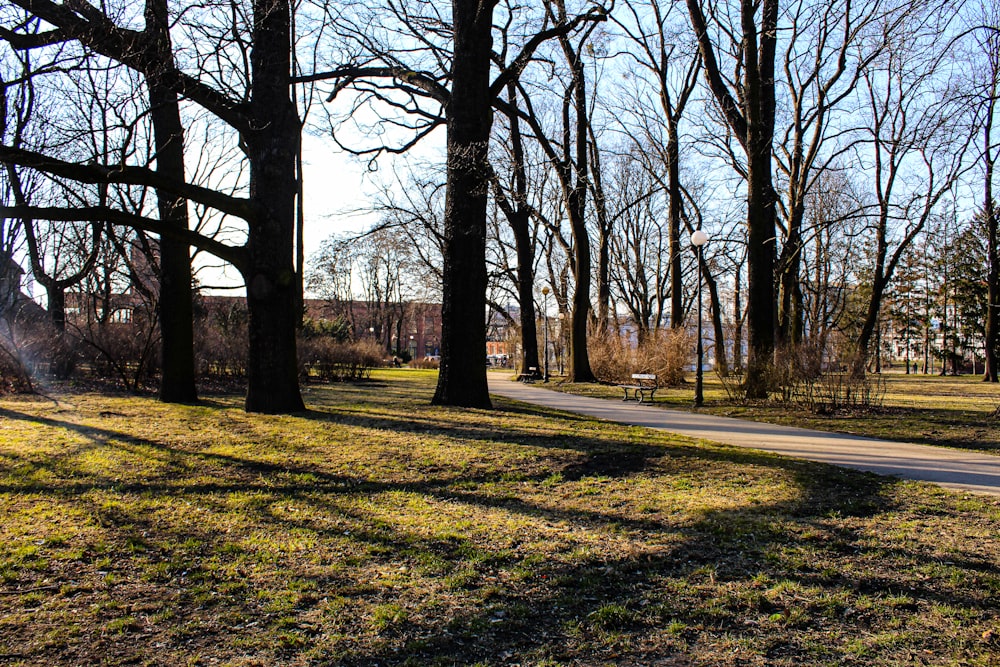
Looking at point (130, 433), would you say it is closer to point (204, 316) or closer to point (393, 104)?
point (393, 104)

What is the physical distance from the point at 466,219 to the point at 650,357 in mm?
11832

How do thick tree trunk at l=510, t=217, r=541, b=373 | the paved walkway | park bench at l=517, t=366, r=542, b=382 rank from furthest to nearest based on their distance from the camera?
park bench at l=517, t=366, r=542, b=382 < thick tree trunk at l=510, t=217, r=541, b=373 < the paved walkway

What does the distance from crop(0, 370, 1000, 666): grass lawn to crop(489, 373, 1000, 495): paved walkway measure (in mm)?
635

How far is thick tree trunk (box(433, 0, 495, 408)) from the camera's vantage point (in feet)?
38.4

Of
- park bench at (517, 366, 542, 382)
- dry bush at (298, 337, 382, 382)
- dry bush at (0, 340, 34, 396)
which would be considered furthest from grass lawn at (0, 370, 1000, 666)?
park bench at (517, 366, 542, 382)

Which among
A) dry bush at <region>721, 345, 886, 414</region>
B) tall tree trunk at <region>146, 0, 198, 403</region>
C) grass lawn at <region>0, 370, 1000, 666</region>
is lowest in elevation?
grass lawn at <region>0, 370, 1000, 666</region>

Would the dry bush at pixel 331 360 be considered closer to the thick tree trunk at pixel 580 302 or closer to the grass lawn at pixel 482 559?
the thick tree trunk at pixel 580 302

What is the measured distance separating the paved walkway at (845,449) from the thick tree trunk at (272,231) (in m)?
5.53

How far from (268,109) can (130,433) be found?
5.55m

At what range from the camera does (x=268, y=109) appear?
1112 cm

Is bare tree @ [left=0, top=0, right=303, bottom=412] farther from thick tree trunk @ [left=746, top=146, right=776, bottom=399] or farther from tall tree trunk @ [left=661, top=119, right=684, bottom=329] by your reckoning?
tall tree trunk @ [left=661, top=119, right=684, bottom=329]

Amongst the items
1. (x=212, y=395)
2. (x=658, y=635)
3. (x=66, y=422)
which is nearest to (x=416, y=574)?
(x=658, y=635)

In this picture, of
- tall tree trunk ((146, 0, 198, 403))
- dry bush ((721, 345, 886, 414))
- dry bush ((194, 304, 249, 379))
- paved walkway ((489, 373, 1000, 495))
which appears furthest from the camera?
dry bush ((194, 304, 249, 379))

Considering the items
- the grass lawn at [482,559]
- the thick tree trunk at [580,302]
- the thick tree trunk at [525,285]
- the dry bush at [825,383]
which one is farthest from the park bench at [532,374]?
the grass lawn at [482,559]
